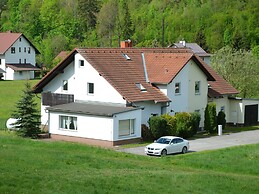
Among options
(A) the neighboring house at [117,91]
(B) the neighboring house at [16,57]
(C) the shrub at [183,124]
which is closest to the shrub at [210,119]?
(A) the neighboring house at [117,91]

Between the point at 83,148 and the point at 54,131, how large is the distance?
357 inches

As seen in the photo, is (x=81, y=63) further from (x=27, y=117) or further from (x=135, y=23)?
(x=135, y=23)

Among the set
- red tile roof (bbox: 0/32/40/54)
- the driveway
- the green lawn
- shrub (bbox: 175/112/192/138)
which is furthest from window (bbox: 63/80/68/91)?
red tile roof (bbox: 0/32/40/54)

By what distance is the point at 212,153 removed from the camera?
117 ft

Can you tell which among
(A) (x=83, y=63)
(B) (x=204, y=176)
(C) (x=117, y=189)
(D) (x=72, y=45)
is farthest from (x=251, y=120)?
(D) (x=72, y=45)

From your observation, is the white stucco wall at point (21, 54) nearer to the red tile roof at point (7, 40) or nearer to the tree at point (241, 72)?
the red tile roof at point (7, 40)

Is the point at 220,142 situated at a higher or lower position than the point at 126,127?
lower

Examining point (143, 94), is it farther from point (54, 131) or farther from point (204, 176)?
point (204, 176)

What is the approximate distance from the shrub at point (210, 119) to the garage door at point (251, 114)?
5490 millimetres

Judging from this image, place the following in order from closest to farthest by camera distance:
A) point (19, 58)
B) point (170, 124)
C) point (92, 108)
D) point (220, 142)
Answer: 1. point (220, 142)
2. point (92, 108)
3. point (170, 124)
4. point (19, 58)

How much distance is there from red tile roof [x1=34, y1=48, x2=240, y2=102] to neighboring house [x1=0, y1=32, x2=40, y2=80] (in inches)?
2122

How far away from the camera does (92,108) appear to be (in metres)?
42.4

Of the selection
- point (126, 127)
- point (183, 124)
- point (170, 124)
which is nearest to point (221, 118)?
point (183, 124)

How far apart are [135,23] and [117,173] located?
5519 inches
